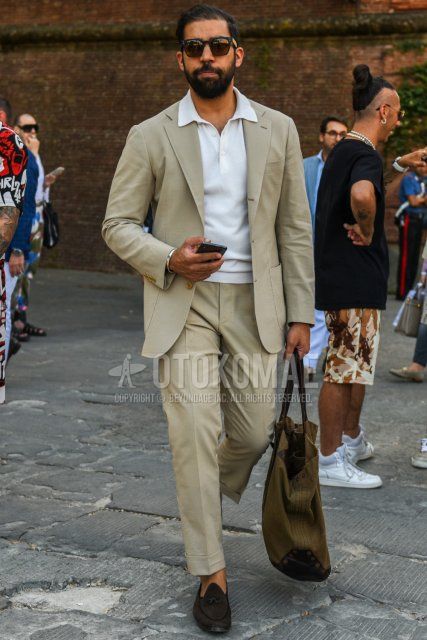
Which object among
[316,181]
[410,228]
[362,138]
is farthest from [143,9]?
[362,138]

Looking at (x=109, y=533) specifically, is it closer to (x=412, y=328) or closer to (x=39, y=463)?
(x=39, y=463)

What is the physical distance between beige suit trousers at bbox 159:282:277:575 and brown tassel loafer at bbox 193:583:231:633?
80 mm

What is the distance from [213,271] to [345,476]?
2041 mm

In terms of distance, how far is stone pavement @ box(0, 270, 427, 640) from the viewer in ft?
11.6

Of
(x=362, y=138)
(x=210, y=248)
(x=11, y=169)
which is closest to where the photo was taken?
(x=210, y=248)

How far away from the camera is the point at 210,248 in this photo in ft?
11.2

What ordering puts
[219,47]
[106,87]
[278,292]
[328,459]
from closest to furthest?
[219,47], [278,292], [328,459], [106,87]

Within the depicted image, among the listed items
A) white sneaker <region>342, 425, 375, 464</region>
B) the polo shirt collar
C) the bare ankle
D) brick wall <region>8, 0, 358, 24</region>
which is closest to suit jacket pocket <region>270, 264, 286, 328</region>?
the polo shirt collar

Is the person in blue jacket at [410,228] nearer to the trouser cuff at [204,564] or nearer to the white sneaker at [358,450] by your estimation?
the white sneaker at [358,450]

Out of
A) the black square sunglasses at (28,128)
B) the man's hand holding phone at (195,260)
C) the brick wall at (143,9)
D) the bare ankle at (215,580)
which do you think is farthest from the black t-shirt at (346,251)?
the brick wall at (143,9)

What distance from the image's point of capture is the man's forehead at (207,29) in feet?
11.9

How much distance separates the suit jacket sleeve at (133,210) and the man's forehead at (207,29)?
15.3 inches

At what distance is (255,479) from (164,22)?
13026 mm

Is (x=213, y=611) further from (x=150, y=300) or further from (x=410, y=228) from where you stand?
(x=410, y=228)
